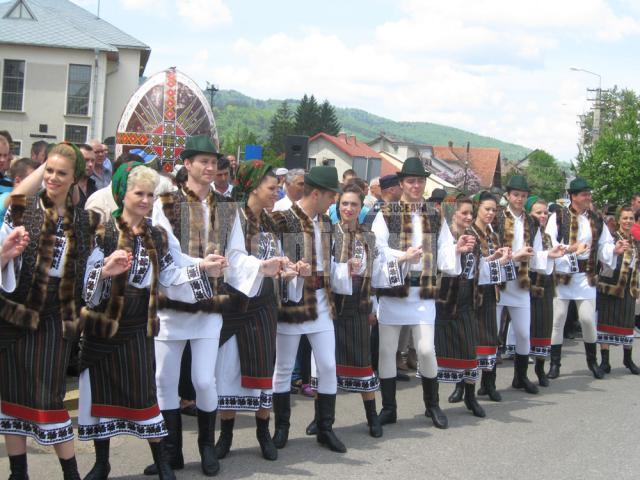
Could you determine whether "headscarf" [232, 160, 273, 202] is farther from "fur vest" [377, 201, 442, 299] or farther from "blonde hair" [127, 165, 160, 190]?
"fur vest" [377, 201, 442, 299]

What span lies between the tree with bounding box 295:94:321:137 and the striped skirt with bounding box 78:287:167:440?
296ft

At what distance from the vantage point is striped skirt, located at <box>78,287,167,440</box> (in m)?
4.99

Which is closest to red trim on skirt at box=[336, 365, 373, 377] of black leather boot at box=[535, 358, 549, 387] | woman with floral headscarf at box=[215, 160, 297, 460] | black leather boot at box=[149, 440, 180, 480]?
woman with floral headscarf at box=[215, 160, 297, 460]

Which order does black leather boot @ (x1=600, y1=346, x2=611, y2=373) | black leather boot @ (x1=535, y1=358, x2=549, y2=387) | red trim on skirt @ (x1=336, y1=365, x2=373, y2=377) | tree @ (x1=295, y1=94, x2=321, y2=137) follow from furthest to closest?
Result: 1. tree @ (x1=295, y1=94, x2=321, y2=137)
2. black leather boot @ (x1=600, y1=346, x2=611, y2=373)
3. black leather boot @ (x1=535, y1=358, x2=549, y2=387)
4. red trim on skirt @ (x1=336, y1=365, x2=373, y2=377)

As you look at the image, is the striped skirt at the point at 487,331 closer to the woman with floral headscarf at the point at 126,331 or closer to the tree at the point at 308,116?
the woman with floral headscarf at the point at 126,331

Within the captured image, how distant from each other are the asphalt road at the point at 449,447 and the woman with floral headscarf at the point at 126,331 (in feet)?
1.90

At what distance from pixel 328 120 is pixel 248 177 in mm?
91213

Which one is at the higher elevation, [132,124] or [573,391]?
[132,124]

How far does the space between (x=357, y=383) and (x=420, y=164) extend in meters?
1.91

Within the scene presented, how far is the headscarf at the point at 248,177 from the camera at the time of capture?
6070 mm

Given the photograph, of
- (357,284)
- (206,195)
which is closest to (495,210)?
(357,284)

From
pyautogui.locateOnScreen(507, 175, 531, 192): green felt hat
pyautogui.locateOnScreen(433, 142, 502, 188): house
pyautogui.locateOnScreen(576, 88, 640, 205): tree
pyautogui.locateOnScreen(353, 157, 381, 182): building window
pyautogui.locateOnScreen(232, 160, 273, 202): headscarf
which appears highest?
pyautogui.locateOnScreen(433, 142, 502, 188): house

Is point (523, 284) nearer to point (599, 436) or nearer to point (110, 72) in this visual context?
point (599, 436)

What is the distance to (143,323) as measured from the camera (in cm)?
504
